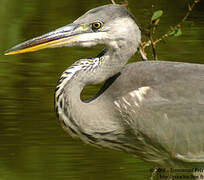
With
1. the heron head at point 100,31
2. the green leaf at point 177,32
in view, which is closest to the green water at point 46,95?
the green leaf at point 177,32

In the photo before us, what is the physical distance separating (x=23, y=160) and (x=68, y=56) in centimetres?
274

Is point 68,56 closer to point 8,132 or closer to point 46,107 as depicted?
point 46,107

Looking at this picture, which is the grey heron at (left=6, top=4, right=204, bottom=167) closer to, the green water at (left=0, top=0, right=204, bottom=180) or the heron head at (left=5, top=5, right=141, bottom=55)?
the heron head at (left=5, top=5, right=141, bottom=55)

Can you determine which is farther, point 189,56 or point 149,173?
point 189,56

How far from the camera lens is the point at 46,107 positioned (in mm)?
7488

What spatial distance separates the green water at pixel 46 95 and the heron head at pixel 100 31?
927 mm

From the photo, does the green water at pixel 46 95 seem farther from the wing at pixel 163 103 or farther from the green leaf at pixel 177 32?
the wing at pixel 163 103

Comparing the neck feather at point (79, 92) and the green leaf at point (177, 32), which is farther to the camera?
the green leaf at point (177, 32)

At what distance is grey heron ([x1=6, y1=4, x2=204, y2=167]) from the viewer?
5.23m

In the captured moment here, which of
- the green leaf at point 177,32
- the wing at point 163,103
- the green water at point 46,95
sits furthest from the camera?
the green water at point 46,95

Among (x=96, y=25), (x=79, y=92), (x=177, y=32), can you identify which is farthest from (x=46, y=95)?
(x=96, y=25)

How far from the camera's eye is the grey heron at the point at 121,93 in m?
5.23

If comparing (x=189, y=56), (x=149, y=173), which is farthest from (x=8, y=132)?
(x=189, y=56)

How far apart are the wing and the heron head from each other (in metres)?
0.31
